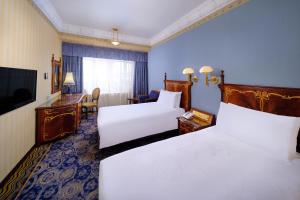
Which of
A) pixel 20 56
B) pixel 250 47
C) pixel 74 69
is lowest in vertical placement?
pixel 20 56

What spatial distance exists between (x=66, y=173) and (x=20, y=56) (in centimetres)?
191

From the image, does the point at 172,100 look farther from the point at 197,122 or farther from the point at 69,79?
the point at 69,79

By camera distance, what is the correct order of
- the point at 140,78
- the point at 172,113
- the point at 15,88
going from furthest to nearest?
the point at 140,78, the point at 172,113, the point at 15,88

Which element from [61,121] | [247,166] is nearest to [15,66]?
[61,121]

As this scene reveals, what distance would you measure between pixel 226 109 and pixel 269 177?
3.51 ft

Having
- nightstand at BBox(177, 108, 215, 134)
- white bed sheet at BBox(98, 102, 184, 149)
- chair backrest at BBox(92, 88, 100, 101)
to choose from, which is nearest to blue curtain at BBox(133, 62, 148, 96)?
chair backrest at BBox(92, 88, 100, 101)

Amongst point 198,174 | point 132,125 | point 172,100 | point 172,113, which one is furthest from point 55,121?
point 198,174

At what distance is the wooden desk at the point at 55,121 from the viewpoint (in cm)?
275

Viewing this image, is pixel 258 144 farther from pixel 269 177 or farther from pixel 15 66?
pixel 15 66

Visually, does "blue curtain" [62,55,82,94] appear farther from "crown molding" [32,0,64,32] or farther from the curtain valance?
"crown molding" [32,0,64,32]

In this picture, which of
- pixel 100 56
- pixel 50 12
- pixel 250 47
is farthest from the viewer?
pixel 100 56

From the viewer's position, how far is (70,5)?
313 centimetres

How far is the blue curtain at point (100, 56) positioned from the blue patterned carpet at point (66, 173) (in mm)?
2728

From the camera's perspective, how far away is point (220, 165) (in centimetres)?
127
